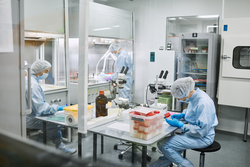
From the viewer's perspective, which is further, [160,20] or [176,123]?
[160,20]

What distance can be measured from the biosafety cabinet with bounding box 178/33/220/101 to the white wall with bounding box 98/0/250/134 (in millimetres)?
434

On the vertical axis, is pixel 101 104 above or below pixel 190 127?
above

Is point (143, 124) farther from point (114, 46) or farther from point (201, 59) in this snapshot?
point (201, 59)

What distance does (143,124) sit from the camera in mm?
1918

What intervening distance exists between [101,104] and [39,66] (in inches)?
28.5

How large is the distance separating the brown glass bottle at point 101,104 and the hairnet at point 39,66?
60 centimetres

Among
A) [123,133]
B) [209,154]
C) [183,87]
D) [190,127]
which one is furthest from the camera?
[209,154]

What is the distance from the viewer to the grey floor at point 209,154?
2.33 metres

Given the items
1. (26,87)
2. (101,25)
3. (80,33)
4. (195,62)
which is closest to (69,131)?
(26,87)

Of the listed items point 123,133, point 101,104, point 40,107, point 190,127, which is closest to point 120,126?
point 123,133

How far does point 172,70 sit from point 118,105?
1617mm

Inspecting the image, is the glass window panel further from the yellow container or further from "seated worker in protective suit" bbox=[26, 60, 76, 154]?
"seated worker in protective suit" bbox=[26, 60, 76, 154]

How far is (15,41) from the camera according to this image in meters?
1.98

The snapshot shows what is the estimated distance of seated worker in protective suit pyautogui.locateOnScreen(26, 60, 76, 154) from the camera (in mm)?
2164
